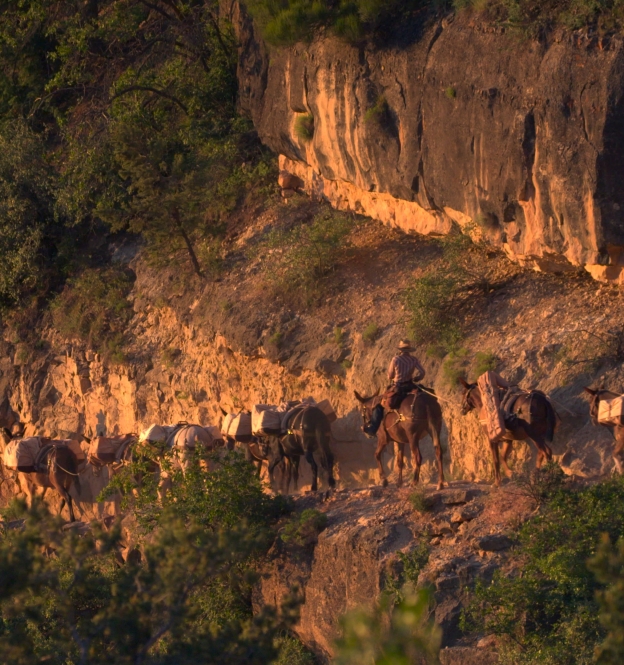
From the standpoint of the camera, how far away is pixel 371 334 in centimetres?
1920

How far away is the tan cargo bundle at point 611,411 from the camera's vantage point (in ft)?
44.7

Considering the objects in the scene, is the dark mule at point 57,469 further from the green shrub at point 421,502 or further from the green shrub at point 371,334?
the green shrub at point 421,502

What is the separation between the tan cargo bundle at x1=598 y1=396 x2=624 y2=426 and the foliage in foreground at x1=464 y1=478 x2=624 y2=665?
143 centimetres

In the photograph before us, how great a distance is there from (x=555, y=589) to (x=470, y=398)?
386cm

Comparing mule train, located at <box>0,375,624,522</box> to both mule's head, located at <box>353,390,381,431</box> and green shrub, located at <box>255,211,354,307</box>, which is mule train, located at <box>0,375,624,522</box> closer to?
mule's head, located at <box>353,390,381,431</box>

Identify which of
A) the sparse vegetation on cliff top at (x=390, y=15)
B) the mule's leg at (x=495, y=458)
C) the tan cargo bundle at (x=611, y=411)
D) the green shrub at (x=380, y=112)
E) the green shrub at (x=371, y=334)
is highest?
the sparse vegetation on cliff top at (x=390, y=15)

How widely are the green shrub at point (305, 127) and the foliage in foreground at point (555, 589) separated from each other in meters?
12.2

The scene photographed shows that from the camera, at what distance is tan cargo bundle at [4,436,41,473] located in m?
20.8

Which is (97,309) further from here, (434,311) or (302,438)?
Answer: (434,311)

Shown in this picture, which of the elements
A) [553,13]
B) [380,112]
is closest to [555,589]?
[553,13]

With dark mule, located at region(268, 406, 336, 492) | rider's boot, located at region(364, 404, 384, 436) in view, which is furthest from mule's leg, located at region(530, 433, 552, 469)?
dark mule, located at region(268, 406, 336, 492)

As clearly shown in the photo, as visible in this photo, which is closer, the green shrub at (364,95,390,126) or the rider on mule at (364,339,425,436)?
the rider on mule at (364,339,425,436)

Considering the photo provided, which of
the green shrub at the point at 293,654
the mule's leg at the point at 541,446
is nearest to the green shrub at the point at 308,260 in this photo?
the mule's leg at the point at 541,446

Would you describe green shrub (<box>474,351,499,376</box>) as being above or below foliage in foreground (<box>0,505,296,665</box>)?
above
